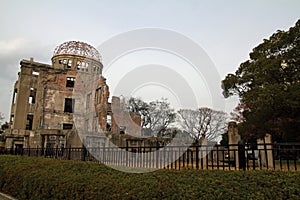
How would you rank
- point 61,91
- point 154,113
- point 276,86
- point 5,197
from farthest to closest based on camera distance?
point 154,113
point 61,91
point 276,86
point 5,197

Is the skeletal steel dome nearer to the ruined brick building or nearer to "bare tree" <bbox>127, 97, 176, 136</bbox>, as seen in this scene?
the ruined brick building

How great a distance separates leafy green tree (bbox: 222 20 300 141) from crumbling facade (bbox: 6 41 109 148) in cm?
1919

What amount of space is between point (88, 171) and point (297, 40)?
68.9ft

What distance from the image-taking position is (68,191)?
5410mm

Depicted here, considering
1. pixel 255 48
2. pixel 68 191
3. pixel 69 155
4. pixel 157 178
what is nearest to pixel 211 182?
pixel 157 178

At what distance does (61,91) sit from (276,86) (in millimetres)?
31244

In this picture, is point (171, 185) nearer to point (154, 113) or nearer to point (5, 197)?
point (5, 197)

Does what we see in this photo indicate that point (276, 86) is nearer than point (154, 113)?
Yes

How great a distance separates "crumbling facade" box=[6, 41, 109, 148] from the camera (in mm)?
35875

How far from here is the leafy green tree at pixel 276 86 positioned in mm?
18812

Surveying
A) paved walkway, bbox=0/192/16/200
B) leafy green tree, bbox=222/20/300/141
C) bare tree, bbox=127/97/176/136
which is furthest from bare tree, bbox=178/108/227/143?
paved walkway, bbox=0/192/16/200

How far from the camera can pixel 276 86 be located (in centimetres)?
1894

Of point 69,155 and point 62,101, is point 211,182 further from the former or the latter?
point 62,101

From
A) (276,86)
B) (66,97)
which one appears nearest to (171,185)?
(276,86)
